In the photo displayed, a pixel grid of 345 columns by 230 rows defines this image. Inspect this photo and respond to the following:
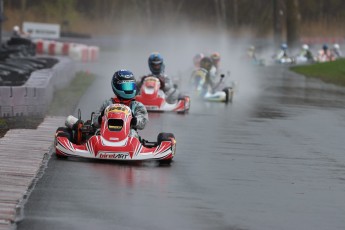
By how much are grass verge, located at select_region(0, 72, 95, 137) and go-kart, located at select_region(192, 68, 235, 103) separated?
2.67 metres

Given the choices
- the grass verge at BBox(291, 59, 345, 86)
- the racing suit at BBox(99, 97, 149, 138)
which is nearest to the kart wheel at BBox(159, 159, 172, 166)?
the racing suit at BBox(99, 97, 149, 138)

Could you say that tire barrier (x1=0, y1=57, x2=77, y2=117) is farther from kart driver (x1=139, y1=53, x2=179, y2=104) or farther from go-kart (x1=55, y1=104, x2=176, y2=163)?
go-kart (x1=55, y1=104, x2=176, y2=163)

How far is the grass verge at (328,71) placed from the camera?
33.7m

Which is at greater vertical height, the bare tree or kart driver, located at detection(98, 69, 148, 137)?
the bare tree

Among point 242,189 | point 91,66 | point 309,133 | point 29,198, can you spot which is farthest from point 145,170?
point 91,66

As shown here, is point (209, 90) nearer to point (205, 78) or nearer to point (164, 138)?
point (205, 78)

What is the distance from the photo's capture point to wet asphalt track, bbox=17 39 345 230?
27.7 ft

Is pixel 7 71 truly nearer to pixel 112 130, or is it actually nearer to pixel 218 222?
pixel 112 130

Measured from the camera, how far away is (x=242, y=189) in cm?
1027

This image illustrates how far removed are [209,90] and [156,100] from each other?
4.37m

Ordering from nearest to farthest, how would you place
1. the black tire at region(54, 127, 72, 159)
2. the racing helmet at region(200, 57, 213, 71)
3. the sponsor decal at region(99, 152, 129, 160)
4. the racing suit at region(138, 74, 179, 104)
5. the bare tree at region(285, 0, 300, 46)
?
the sponsor decal at region(99, 152, 129, 160)
the black tire at region(54, 127, 72, 159)
the racing suit at region(138, 74, 179, 104)
the racing helmet at region(200, 57, 213, 71)
the bare tree at region(285, 0, 300, 46)

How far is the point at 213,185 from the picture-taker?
10.5 m

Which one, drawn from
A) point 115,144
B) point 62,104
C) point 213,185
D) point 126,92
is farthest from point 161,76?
point 213,185

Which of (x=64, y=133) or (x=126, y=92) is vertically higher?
(x=126, y=92)
